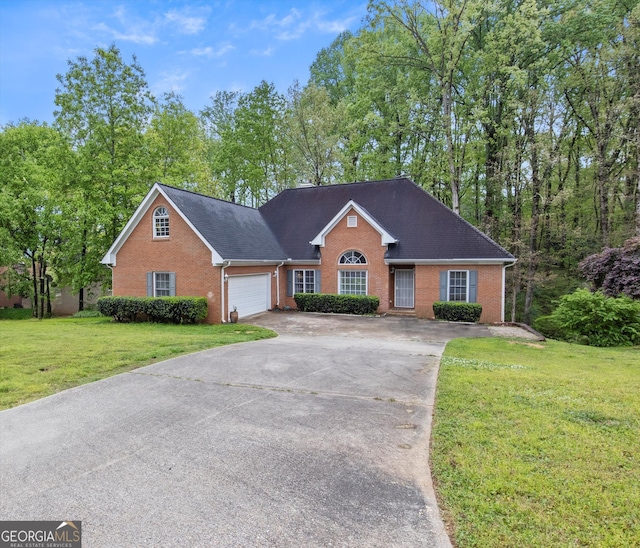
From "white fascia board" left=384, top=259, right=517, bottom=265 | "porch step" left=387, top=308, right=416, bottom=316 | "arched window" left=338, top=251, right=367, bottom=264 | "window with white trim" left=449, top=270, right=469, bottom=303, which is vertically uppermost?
"arched window" left=338, top=251, right=367, bottom=264

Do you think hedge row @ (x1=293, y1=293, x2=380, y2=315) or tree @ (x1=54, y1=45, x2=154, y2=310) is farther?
tree @ (x1=54, y1=45, x2=154, y2=310)

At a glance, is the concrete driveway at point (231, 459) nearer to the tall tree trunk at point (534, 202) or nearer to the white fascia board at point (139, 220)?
the white fascia board at point (139, 220)

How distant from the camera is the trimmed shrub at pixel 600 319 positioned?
1266 cm

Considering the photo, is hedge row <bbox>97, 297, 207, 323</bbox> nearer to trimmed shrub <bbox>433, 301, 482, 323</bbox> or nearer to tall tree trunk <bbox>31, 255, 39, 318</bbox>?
tall tree trunk <bbox>31, 255, 39, 318</bbox>

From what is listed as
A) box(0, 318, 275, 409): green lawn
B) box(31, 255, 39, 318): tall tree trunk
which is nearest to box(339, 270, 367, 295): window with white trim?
box(0, 318, 275, 409): green lawn

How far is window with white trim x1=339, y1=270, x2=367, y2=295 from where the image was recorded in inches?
751

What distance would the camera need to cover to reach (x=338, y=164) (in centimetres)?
2917

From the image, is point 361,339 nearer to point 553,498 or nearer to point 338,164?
point 553,498

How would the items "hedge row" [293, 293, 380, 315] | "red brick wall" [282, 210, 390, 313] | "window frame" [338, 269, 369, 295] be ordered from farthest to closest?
"window frame" [338, 269, 369, 295], "red brick wall" [282, 210, 390, 313], "hedge row" [293, 293, 380, 315]

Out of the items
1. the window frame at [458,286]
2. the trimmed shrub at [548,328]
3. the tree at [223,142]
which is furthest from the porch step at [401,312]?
the tree at [223,142]

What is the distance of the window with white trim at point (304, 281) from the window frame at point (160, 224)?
685cm

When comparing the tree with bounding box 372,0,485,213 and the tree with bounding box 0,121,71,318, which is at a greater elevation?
the tree with bounding box 372,0,485,213

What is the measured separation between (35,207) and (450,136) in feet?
80.4

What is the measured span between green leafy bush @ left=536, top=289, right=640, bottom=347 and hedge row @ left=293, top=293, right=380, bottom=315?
304 inches
